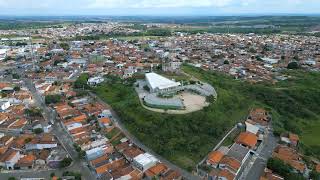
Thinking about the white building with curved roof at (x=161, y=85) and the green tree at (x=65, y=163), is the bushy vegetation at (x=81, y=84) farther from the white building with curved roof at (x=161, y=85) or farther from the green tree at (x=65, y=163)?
the green tree at (x=65, y=163)

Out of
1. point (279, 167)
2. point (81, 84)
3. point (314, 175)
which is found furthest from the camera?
point (81, 84)

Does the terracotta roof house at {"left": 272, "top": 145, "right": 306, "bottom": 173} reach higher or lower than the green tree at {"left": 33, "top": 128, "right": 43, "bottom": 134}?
lower

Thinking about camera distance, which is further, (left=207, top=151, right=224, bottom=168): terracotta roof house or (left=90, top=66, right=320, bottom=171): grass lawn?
(left=90, top=66, right=320, bottom=171): grass lawn

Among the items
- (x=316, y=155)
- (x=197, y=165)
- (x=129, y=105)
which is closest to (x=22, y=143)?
(x=129, y=105)

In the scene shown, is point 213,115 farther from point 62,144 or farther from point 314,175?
point 62,144

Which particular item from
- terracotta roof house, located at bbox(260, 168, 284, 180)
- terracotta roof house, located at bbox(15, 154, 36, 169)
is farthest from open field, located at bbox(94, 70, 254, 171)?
terracotta roof house, located at bbox(15, 154, 36, 169)

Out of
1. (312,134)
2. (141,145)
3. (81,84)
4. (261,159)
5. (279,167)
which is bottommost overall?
(312,134)

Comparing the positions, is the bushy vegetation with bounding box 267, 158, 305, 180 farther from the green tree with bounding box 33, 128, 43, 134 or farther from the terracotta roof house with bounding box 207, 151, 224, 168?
the green tree with bounding box 33, 128, 43, 134

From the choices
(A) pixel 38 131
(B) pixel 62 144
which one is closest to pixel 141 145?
(B) pixel 62 144
